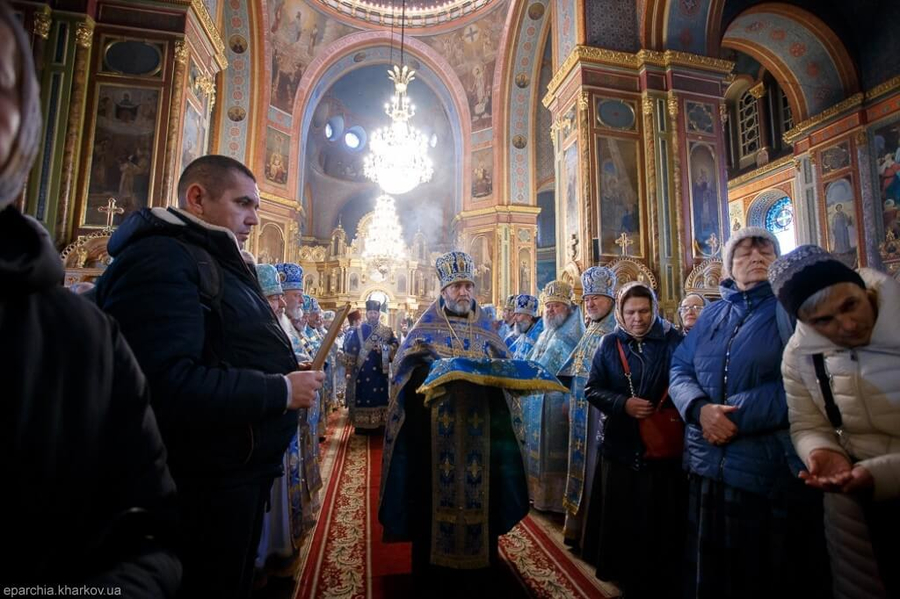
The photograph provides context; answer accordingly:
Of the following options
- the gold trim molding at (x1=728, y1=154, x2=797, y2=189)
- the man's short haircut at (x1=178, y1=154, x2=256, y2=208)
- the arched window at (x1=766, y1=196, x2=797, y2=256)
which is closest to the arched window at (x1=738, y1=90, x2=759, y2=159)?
the gold trim molding at (x1=728, y1=154, x2=797, y2=189)

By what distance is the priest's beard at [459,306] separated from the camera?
327 cm

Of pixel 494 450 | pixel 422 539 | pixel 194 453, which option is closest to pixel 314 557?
pixel 422 539

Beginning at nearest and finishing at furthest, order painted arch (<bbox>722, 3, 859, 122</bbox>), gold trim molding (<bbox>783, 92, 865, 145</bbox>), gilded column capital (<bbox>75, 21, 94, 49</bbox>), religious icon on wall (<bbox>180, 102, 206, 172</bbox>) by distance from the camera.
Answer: gilded column capital (<bbox>75, 21, 94, 49</bbox>)
religious icon on wall (<bbox>180, 102, 206, 172</bbox>)
gold trim molding (<bbox>783, 92, 865, 145</bbox>)
painted arch (<bbox>722, 3, 859, 122</bbox>)

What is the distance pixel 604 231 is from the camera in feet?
29.7

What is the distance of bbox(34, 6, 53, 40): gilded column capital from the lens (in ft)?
22.8

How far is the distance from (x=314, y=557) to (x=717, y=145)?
10610mm

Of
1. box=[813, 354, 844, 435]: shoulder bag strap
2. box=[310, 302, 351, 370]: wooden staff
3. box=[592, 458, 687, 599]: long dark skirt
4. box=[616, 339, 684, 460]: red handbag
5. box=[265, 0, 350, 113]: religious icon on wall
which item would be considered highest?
box=[265, 0, 350, 113]: religious icon on wall

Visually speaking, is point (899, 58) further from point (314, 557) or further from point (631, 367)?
point (314, 557)

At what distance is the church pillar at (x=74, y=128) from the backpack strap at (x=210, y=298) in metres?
7.63

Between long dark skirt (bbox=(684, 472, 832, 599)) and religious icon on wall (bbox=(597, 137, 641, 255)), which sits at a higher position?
religious icon on wall (bbox=(597, 137, 641, 255))

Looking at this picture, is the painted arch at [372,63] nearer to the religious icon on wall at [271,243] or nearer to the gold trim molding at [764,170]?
the religious icon on wall at [271,243]

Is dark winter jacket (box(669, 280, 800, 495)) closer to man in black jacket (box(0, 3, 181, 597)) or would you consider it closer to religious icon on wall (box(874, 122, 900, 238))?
man in black jacket (box(0, 3, 181, 597))

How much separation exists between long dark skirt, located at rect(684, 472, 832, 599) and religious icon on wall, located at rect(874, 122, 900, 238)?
41.5ft

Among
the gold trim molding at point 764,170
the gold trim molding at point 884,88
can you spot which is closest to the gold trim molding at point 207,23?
the gold trim molding at point 884,88
